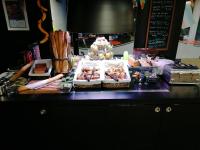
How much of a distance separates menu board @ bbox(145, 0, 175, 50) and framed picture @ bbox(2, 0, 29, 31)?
1.22m

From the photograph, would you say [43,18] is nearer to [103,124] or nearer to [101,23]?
[101,23]

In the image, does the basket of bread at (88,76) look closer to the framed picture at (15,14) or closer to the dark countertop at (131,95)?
the dark countertop at (131,95)

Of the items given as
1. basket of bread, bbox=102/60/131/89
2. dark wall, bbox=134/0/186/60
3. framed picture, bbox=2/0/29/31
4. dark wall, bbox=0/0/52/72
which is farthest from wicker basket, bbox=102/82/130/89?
framed picture, bbox=2/0/29/31

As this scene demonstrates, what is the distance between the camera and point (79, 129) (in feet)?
4.39

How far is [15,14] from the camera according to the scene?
1.71m

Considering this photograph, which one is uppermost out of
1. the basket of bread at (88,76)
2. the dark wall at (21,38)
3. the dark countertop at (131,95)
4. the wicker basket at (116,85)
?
the dark wall at (21,38)

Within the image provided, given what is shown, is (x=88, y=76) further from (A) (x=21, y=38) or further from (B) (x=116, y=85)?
(A) (x=21, y=38)

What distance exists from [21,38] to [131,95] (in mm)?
1252

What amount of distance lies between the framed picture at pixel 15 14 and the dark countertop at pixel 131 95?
0.80 metres

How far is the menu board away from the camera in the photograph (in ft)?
5.67

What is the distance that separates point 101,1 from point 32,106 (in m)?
0.92

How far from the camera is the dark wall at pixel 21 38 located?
1.71m

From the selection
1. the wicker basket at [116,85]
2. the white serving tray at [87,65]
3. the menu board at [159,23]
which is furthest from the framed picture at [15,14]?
the menu board at [159,23]

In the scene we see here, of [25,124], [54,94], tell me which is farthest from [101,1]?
[25,124]
